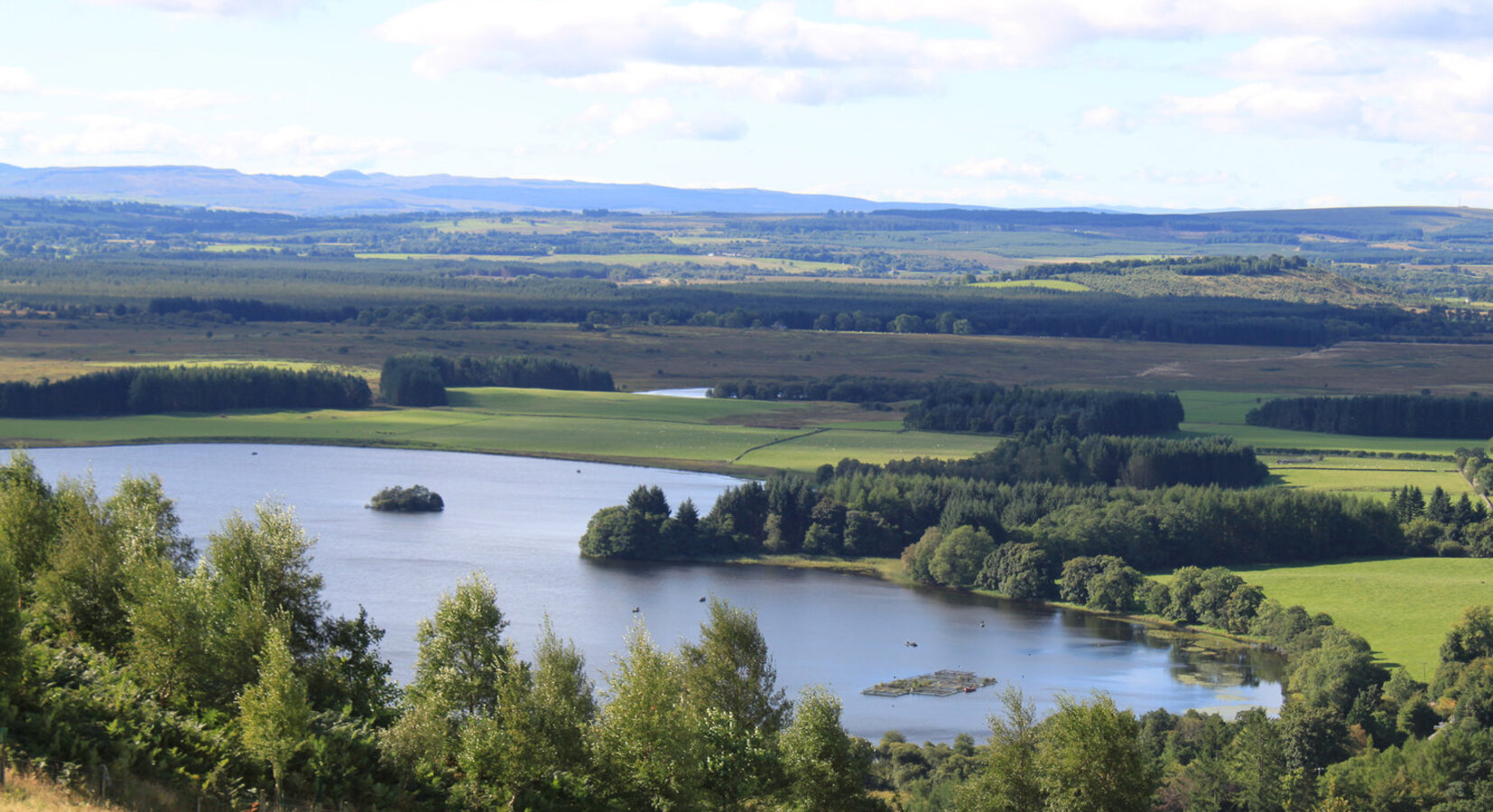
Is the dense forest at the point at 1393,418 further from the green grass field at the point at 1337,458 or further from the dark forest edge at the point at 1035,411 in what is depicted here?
the dark forest edge at the point at 1035,411

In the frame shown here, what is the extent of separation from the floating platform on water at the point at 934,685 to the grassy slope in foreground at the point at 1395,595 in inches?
622

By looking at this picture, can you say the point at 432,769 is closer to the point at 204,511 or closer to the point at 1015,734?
the point at 1015,734

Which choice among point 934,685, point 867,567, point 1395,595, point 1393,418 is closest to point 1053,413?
point 1393,418

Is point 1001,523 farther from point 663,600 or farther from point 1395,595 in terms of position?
point 663,600

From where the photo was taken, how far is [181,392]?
124 metres

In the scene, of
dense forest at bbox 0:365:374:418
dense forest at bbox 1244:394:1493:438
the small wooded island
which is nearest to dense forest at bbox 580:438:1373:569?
the small wooded island

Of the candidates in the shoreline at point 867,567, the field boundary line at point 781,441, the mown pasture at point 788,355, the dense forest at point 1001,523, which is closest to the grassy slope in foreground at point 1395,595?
the dense forest at point 1001,523

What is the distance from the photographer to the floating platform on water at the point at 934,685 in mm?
58312

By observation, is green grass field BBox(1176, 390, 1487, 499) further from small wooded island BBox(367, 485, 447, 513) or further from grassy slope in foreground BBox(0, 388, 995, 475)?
small wooded island BBox(367, 485, 447, 513)

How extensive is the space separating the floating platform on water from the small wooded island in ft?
122

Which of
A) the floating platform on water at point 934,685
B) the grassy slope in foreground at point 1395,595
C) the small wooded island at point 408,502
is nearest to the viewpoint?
the floating platform on water at point 934,685

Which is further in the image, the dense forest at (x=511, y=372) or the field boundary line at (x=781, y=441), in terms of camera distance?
the dense forest at (x=511, y=372)

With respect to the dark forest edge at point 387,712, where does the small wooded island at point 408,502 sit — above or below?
below

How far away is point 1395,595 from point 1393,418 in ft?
199
